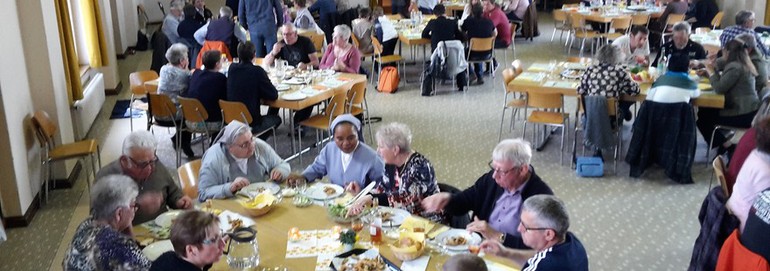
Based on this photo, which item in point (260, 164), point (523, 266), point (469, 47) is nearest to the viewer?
point (523, 266)

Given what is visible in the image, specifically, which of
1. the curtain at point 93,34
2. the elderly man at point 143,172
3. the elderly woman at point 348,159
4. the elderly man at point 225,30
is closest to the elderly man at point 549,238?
the elderly woman at point 348,159

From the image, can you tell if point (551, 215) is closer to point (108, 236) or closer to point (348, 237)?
point (348, 237)

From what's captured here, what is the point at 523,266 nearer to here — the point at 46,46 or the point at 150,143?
the point at 150,143

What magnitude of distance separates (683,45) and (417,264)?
5625mm

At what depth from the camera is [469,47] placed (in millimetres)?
9562

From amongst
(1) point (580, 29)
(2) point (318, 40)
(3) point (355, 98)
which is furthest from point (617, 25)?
(3) point (355, 98)

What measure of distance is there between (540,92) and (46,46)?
168 inches

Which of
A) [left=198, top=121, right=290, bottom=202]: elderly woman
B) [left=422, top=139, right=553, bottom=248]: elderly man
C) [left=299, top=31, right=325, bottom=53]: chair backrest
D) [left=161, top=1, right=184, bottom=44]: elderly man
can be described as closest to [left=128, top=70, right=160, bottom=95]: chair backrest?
[left=161, top=1, right=184, bottom=44]: elderly man

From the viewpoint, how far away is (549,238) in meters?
3.05

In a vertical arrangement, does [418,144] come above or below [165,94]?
below

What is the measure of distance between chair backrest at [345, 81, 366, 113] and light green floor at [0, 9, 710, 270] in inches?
27.1

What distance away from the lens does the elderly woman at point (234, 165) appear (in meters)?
4.22

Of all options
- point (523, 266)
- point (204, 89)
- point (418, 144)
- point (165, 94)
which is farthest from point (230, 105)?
point (523, 266)

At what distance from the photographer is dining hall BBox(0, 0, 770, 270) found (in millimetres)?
3389
